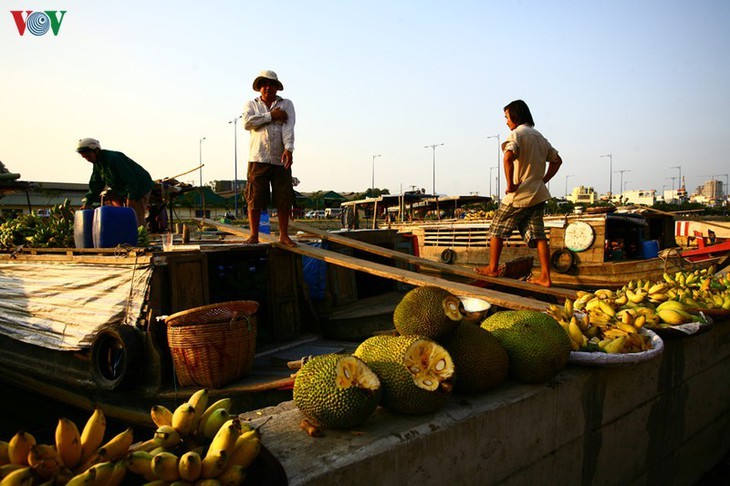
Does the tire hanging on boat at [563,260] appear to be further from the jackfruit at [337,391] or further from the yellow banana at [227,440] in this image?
the yellow banana at [227,440]

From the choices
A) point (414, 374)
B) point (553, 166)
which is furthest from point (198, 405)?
point (553, 166)

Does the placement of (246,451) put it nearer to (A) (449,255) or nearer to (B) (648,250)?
(A) (449,255)

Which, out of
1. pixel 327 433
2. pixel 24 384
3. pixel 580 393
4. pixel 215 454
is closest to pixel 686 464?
pixel 580 393

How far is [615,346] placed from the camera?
2.47m

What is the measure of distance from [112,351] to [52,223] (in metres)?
2.65

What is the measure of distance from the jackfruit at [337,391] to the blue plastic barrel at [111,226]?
13.1 ft

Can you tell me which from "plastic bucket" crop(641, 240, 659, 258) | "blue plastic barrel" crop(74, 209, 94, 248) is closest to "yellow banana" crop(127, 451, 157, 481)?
"blue plastic barrel" crop(74, 209, 94, 248)

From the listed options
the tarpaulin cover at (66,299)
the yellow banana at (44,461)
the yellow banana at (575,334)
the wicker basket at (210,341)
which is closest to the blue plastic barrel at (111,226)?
the tarpaulin cover at (66,299)

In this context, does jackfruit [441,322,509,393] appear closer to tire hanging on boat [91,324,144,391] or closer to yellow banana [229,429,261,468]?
yellow banana [229,429,261,468]

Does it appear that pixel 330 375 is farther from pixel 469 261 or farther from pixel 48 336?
pixel 469 261

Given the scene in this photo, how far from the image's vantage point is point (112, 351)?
421 cm

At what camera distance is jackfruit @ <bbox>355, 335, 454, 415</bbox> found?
5.92 feet

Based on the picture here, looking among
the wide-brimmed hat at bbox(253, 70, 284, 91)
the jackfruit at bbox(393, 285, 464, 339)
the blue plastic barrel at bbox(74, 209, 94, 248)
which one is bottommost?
the jackfruit at bbox(393, 285, 464, 339)

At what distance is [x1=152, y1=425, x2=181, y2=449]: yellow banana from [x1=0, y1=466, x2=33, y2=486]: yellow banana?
327mm
